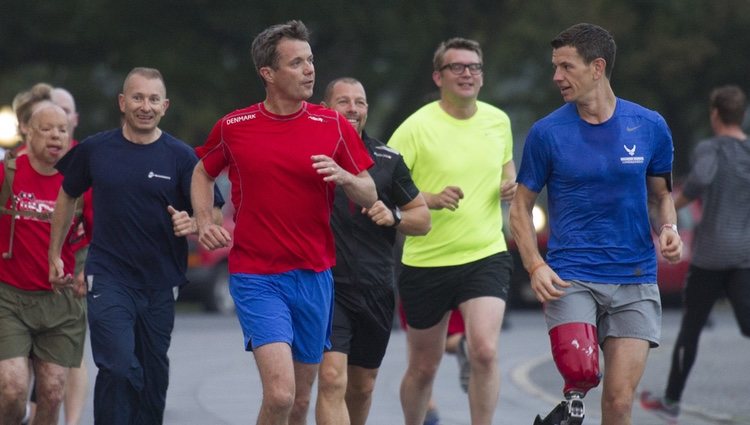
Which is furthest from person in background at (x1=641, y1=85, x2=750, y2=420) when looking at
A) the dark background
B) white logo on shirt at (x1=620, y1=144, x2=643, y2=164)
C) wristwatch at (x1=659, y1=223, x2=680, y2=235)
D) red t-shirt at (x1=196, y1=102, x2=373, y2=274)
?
the dark background

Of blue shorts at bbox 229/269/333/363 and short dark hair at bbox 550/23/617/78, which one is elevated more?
short dark hair at bbox 550/23/617/78

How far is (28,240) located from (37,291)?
0.28 metres

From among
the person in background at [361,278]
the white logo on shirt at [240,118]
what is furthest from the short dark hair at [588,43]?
the white logo on shirt at [240,118]

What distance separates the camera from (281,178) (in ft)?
26.2

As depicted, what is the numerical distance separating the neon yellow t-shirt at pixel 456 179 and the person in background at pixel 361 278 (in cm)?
62

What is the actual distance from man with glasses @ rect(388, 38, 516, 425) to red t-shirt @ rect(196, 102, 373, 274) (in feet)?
5.93

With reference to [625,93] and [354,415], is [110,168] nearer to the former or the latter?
[354,415]

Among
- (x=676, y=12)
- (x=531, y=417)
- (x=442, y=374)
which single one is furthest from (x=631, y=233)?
(x=676, y=12)

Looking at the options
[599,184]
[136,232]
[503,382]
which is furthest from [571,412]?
[503,382]

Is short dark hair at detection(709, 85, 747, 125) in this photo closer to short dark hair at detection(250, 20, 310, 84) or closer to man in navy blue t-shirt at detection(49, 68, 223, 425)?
man in navy blue t-shirt at detection(49, 68, 223, 425)

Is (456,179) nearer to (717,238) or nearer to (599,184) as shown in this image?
(599,184)

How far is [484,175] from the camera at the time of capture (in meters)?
10.1

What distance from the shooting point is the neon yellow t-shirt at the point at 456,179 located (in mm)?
9992

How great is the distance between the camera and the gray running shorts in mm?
8008
